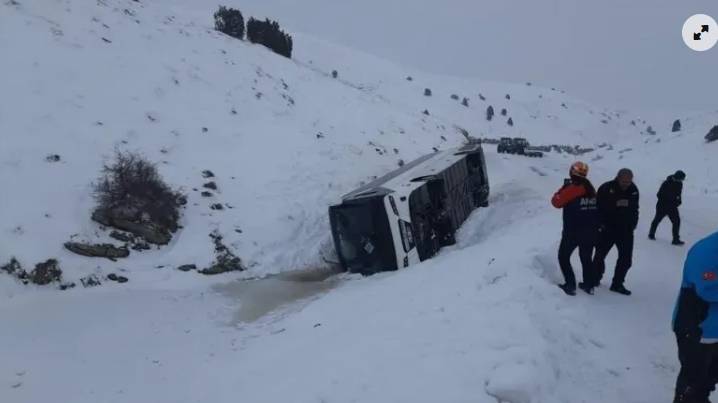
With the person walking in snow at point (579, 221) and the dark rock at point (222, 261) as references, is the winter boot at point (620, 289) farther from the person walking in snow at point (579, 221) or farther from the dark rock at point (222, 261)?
the dark rock at point (222, 261)

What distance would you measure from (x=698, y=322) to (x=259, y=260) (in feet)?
37.4

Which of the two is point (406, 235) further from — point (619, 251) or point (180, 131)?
point (180, 131)

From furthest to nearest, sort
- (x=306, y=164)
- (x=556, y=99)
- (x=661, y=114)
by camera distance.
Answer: (x=661, y=114) < (x=556, y=99) < (x=306, y=164)

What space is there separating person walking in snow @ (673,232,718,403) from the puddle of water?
7916mm

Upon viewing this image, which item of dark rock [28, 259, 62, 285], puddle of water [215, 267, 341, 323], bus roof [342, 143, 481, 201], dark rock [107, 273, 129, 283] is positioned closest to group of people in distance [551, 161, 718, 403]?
bus roof [342, 143, 481, 201]

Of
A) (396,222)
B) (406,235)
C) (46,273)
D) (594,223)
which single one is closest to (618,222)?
(594,223)

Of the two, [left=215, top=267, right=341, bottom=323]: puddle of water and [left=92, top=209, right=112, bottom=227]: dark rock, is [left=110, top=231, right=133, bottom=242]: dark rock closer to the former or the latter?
[left=92, top=209, right=112, bottom=227]: dark rock

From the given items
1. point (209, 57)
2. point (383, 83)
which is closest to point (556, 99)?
point (383, 83)

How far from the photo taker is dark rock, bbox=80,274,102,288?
427 inches

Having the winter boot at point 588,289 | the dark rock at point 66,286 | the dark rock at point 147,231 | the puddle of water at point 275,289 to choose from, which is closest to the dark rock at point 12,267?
the dark rock at point 66,286

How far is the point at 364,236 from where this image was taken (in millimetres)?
11359

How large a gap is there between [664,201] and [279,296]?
8.63m

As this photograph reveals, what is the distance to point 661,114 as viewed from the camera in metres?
88.8

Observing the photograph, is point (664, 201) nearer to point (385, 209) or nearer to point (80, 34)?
point (385, 209)
